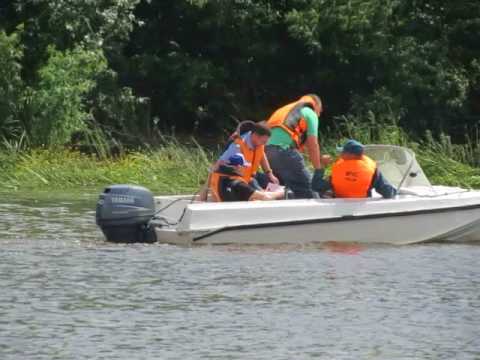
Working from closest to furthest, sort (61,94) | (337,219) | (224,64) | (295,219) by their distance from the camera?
(295,219), (337,219), (61,94), (224,64)

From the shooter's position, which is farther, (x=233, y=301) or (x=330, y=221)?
(x=330, y=221)

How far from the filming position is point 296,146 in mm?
17688

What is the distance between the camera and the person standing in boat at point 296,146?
17391 mm

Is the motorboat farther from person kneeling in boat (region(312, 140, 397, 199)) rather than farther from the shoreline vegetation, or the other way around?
the shoreline vegetation

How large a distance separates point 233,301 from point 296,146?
4745 millimetres

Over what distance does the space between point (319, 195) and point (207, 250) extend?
1779 millimetres

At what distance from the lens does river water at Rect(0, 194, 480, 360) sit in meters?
11.2

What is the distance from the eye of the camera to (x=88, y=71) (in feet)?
99.9

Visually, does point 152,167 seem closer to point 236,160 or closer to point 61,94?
point 61,94

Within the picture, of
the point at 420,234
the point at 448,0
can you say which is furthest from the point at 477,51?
the point at 420,234

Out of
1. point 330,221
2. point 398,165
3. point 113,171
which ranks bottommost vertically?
point 113,171

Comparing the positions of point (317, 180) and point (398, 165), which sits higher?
point (398, 165)

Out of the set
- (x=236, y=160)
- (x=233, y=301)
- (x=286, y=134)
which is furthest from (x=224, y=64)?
(x=233, y=301)

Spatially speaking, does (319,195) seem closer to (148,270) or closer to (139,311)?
(148,270)
